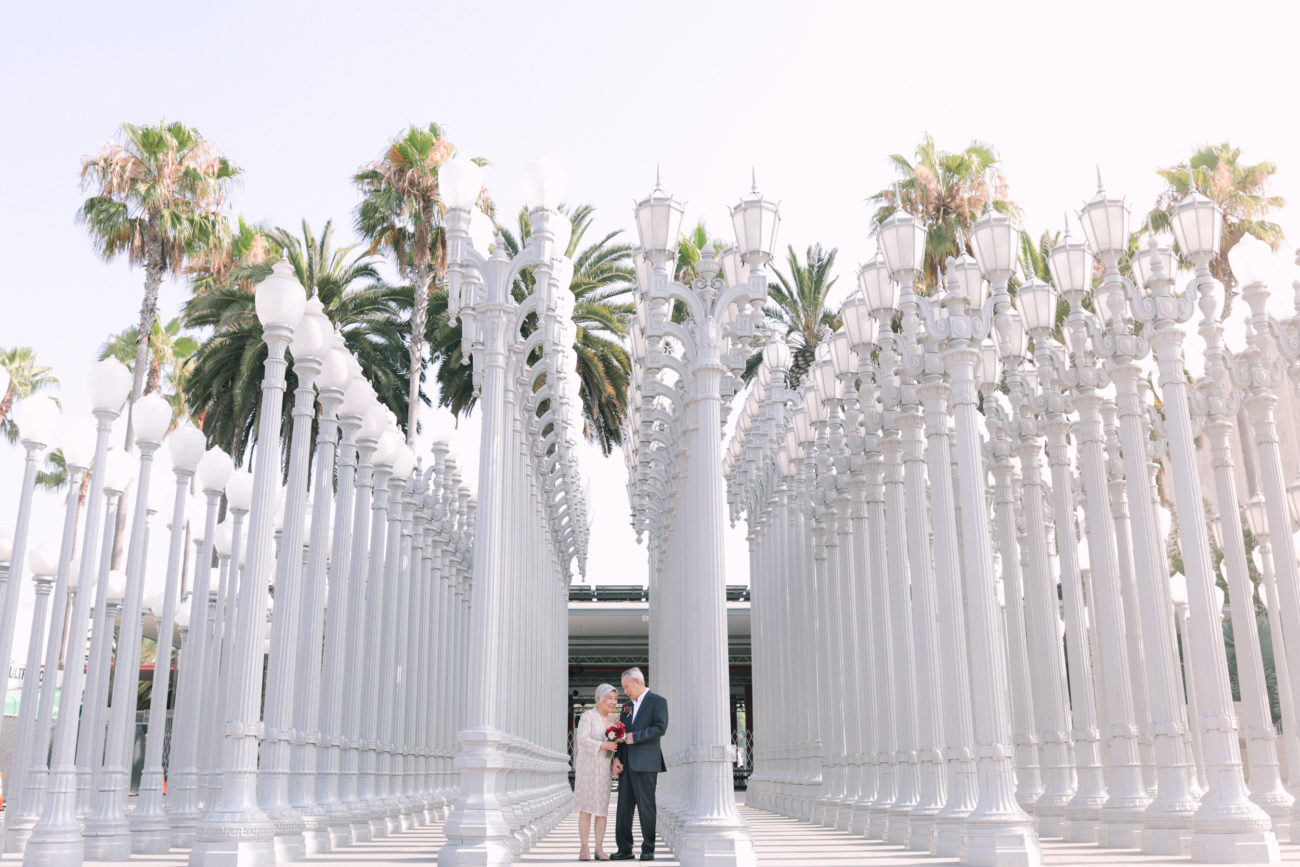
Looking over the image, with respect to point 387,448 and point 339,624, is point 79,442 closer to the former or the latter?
point 387,448

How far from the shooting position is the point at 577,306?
32781 millimetres

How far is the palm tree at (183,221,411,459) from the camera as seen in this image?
32.5 metres

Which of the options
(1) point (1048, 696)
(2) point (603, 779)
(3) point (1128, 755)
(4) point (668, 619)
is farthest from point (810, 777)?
(2) point (603, 779)

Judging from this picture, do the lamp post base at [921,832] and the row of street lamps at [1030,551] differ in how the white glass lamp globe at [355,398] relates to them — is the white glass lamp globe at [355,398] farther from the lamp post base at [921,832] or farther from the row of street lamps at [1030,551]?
the lamp post base at [921,832]

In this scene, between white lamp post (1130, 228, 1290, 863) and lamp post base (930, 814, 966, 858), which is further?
lamp post base (930, 814, 966, 858)

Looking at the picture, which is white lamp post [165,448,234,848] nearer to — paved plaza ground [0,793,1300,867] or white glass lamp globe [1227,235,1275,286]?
paved plaza ground [0,793,1300,867]

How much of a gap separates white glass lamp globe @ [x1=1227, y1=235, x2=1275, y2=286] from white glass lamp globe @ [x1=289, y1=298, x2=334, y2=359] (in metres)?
10.8

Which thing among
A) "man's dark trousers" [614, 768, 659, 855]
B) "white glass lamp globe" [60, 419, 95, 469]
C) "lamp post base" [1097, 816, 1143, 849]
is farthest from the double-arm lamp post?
"white glass lamp globe" [60, 419, 95, 469]

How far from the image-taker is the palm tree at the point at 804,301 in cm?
3516

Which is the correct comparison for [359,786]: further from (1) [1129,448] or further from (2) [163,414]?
(1) [1129,448]

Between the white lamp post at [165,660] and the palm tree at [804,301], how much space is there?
22.2 m

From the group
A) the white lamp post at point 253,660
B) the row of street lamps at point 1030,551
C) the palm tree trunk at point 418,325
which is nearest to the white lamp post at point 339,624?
the white lamp post at point 253,660

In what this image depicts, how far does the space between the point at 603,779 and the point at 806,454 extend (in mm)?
7972

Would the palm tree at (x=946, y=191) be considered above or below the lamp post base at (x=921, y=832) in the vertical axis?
above
